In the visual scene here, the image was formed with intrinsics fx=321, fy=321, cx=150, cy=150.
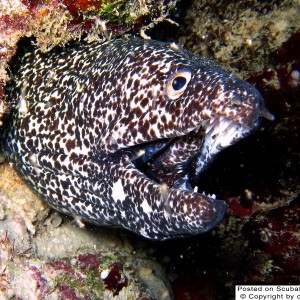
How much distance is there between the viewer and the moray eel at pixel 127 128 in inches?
109

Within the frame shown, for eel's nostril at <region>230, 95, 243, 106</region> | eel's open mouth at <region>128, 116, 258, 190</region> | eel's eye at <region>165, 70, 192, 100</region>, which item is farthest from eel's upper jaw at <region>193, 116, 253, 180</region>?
eel's eye at <region>165, 70, 192, 100</region>

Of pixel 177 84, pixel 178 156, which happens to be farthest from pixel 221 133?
pixel 178 156

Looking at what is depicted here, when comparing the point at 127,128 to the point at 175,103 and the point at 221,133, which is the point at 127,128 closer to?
the point at 175,103

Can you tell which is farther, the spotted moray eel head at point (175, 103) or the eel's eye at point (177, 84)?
the eel's eye at point (177, 84)

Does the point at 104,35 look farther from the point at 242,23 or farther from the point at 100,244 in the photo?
the point at 100,244

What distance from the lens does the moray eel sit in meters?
2.76

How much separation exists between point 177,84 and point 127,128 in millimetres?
635

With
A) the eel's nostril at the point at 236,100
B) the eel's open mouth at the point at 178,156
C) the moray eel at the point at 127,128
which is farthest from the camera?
the eel's open mouth at the point at 178,156

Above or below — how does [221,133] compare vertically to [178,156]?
above

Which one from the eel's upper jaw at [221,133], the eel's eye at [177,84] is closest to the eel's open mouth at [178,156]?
the eel's upper jaw at [221,133]

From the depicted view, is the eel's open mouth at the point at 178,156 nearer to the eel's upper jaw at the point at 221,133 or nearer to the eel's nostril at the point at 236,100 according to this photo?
the eel's upper jaw at the point at 221,133

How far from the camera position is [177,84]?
2.86 metres

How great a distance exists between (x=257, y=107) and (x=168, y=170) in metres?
1.41

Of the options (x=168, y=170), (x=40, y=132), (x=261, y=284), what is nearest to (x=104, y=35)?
(x=40, y=132)
